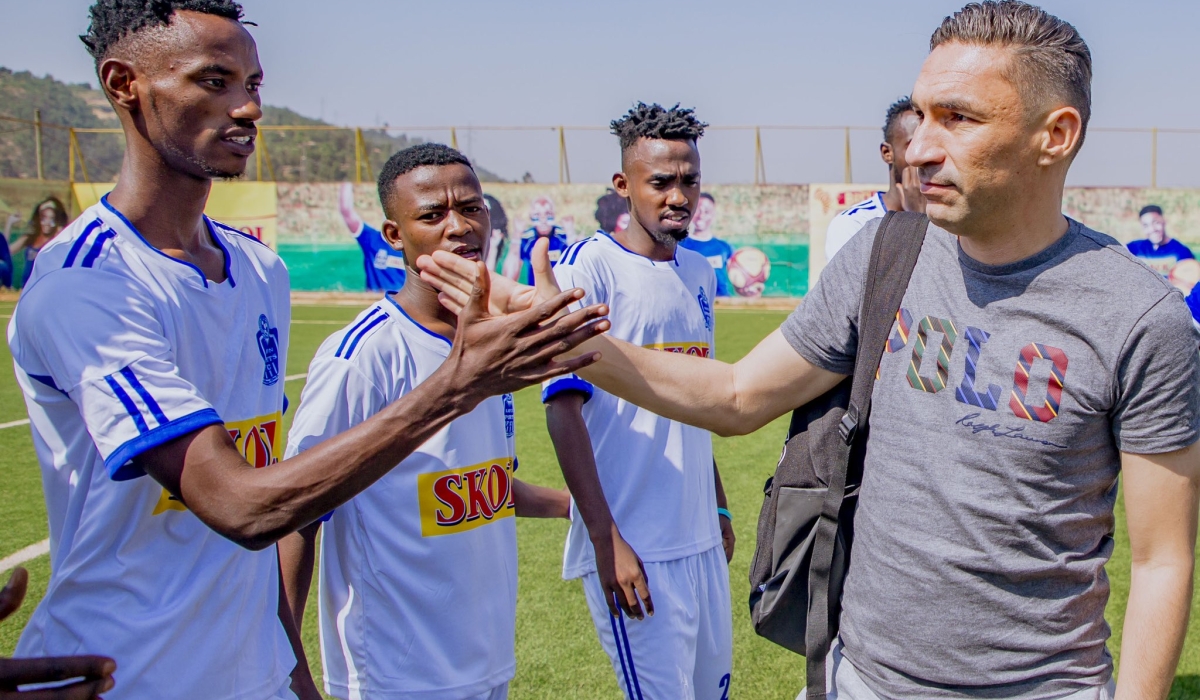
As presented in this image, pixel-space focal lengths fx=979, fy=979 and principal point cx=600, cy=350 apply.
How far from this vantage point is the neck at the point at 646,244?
414 centimetres

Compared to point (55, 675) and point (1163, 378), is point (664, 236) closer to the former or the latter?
point (1163, 378)

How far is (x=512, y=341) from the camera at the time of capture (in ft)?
6.34

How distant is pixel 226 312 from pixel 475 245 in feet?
3.65

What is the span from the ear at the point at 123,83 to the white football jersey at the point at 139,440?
0.26 meters

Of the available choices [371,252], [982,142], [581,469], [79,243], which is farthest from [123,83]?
[371,252]

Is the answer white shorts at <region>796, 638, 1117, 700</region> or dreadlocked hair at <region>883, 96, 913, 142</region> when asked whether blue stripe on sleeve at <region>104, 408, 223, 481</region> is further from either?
dreadlocked hair at <region>883, 96, 913, 142</region>

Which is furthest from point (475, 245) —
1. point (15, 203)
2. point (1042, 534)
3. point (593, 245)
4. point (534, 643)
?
point (15, 203)

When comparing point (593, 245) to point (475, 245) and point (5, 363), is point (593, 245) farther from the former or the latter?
point (5, 363)

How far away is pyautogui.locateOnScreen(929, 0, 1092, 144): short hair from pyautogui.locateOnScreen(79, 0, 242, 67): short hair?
5.83ft

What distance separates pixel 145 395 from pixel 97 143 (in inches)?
3109

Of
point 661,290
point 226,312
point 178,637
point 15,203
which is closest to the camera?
point 178,637

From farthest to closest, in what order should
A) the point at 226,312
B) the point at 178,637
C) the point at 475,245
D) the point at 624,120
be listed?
the point at 624,120
the point at 475,245
the point at 226,312
the point at 178,637

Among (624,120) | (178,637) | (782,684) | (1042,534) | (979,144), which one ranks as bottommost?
(782,684)

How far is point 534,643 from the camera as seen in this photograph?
4852 mm
